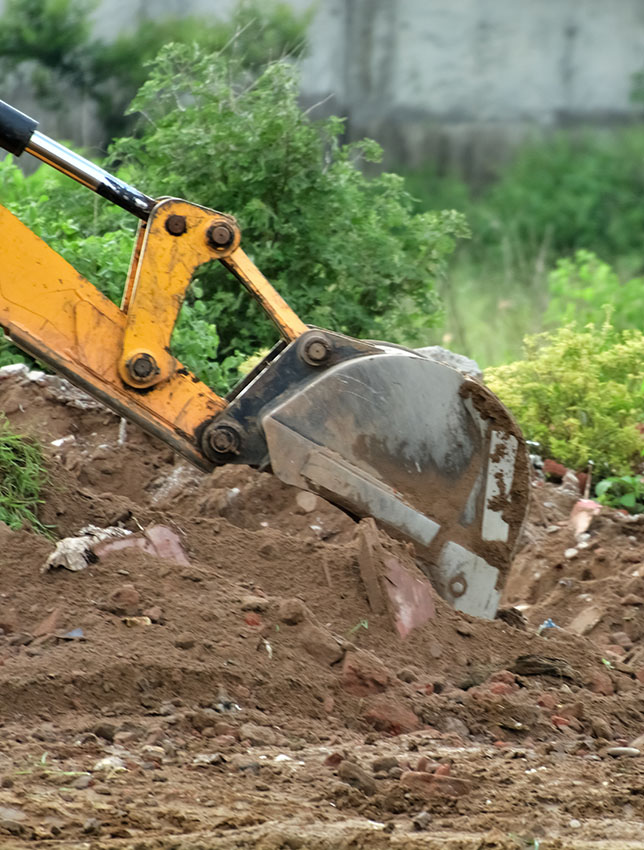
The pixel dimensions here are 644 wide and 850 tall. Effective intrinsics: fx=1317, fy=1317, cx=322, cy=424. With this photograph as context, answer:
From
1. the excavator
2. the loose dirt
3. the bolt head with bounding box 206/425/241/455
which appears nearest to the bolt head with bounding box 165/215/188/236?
the excavator

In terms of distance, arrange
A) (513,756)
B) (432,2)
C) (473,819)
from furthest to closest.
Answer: (432,2)
(513,756)
(473,819)

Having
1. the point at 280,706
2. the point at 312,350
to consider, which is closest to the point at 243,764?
the point at 280,706

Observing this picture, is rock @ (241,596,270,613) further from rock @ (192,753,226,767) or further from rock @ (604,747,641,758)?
rock @ (604,747,641,758)

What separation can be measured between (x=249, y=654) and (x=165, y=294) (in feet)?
3.72

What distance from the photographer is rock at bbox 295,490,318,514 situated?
18.2 ft

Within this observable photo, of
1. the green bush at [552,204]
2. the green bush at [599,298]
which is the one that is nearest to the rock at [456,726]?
the green bush at [599,298]

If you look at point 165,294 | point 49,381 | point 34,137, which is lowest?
point 49,381

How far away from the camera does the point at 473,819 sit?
2.98 meters

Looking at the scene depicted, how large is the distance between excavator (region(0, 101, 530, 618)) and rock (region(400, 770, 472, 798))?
124cm

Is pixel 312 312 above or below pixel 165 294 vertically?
below

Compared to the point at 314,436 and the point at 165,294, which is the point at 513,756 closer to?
the point at 314,436

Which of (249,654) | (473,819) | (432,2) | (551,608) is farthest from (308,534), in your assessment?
(432,2)

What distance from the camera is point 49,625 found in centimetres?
387

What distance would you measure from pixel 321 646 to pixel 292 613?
0.14m
